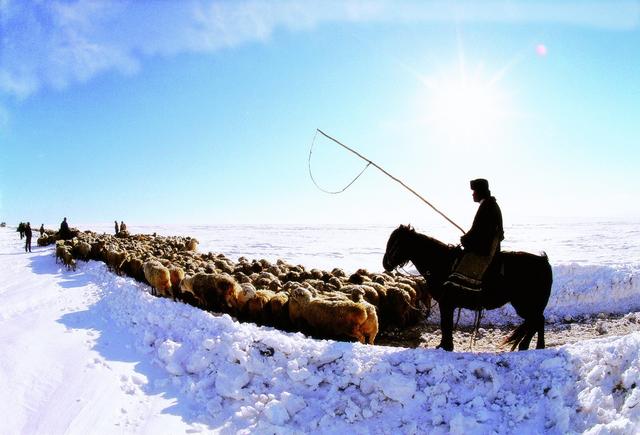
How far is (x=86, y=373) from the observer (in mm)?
5559

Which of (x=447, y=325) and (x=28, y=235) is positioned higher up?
(x=28, y=235)

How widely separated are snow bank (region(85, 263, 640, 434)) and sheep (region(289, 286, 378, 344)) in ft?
5.20

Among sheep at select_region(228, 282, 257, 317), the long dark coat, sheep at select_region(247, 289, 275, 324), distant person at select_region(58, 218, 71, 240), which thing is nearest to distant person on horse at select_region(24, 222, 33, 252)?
distant person at select_region(58, 218, 71, 240)

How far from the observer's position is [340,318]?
22.8ft

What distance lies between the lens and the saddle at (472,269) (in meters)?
5.36

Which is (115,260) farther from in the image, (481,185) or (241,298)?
(481,185)

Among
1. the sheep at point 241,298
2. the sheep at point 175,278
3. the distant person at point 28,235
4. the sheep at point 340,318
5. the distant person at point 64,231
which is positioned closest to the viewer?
the sheep at point 340,318

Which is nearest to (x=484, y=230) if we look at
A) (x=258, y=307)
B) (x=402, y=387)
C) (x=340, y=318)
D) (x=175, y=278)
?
(x=402, y=387)

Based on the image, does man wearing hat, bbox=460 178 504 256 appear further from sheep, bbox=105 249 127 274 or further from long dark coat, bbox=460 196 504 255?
sheep, bbox=105 249 127 274

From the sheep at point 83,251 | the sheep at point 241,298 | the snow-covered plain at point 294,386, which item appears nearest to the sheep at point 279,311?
the sheep at point 241,298

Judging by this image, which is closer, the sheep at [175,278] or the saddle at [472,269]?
the saddle at [472,269]

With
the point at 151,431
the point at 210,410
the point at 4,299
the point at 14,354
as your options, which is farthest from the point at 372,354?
the point at 4,299

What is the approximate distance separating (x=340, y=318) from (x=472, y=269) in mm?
2533

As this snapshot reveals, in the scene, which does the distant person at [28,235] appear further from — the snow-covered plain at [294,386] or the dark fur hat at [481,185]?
the dark fur hat at [481,185]
